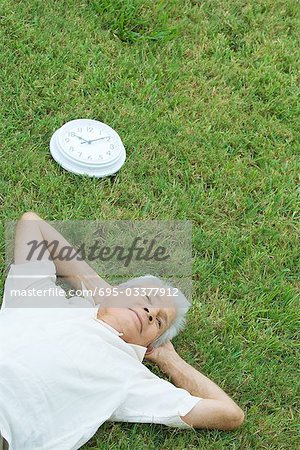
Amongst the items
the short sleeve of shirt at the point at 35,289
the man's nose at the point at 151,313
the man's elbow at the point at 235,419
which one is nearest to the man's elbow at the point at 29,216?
the short sleeve of shirt at the point at 35,289

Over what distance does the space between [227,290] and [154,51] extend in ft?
5.67

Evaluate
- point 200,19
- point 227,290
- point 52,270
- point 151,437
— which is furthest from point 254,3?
point 151,437

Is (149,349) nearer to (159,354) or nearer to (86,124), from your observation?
(159,354)

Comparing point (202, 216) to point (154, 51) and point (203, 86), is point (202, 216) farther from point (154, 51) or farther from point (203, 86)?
point (154, 51)

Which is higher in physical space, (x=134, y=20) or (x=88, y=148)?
(x=134, y=20)

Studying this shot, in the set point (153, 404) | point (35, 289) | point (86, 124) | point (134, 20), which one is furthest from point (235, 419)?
point (134, 20)

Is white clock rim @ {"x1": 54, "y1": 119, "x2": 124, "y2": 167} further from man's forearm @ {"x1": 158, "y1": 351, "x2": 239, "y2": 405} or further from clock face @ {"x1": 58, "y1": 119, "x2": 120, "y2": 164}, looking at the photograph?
man's forearm @ {"x1": 158, "y1": 351, "x2": 239, "y2": 405}

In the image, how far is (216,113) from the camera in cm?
423

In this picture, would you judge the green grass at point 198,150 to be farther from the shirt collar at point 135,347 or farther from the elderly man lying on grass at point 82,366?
the shirt collar at point 135,347

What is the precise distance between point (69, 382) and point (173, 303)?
25.2 inches

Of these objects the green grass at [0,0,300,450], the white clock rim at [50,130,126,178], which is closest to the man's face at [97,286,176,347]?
the green grass at [0,0,300,450]

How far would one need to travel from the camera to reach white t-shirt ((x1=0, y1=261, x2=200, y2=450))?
103 inches

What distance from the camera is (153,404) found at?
9.25ft

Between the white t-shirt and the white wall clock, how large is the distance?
96 cm
